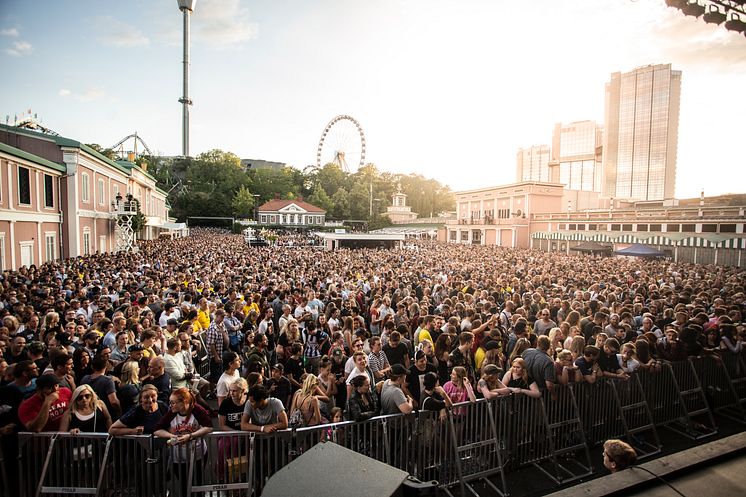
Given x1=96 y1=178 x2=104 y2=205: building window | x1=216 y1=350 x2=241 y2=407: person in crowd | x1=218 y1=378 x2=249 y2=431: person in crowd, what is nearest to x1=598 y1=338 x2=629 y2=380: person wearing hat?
x1=218 y1=378 x2=249 y2=431: person in crowd

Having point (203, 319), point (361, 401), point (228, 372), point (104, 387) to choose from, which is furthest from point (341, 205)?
point (361, 401)

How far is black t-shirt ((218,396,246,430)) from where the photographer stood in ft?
13.1

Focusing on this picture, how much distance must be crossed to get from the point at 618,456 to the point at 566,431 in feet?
7.30

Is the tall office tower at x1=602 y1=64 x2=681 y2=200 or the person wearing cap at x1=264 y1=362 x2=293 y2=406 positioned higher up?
the tall office tower at x1=602 y1=64 x2=681 y2=200

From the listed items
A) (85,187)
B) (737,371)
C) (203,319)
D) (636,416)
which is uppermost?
(85,187)

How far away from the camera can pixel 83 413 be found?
3734 mm

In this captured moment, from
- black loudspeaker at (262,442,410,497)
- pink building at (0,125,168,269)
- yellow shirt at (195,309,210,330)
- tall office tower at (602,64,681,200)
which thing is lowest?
yellow shirt at (195,309,210,330)

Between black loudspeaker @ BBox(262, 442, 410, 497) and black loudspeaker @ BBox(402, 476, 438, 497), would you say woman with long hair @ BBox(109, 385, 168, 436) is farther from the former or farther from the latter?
black loudspeaker @ BBox(402, 476, 438, 497)

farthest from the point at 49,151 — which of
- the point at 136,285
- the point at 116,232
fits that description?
the point at 136,285

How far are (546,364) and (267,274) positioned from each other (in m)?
11.9

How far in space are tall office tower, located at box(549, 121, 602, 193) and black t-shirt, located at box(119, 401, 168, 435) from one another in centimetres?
10282

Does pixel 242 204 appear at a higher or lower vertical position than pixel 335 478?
higher

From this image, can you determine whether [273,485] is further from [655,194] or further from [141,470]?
[655,194]

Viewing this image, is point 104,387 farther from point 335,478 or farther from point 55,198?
point 55,198
